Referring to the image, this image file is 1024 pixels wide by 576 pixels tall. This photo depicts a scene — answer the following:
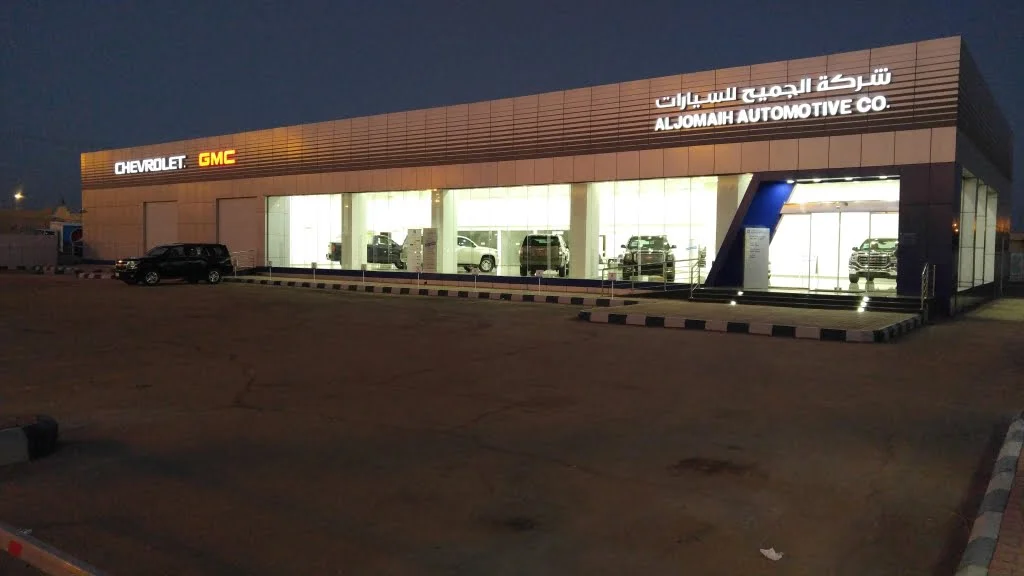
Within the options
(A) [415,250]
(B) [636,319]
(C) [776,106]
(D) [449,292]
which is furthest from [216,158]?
(B) [636,319]

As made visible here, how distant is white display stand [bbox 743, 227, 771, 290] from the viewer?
22.3 m

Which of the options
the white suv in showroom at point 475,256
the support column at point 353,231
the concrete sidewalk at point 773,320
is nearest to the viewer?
the concrete sidewalk at point 773,320

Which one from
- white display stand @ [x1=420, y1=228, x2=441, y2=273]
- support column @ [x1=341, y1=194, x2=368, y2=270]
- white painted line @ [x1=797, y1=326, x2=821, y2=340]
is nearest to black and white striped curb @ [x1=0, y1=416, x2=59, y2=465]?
white painted line @ [x1=797, y1=326, x2=821, y2=340]

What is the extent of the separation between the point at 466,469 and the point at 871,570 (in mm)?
2913

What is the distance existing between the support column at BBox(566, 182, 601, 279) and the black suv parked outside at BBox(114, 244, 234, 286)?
1427cm

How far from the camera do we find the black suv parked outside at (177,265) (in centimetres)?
2870

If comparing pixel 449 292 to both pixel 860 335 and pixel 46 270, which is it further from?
pixel 46 270

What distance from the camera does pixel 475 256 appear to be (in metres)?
30.0

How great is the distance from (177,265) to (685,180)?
18869mm

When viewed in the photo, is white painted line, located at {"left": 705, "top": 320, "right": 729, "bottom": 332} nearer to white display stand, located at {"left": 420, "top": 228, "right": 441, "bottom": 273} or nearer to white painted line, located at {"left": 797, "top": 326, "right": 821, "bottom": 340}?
white painted line, located at {"left": 797, "top": 326, "right": 821, "bottom": 340}

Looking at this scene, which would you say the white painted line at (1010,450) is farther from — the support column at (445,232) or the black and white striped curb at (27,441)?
the support column at (445,232)

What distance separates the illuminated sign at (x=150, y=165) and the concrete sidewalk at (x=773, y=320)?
2917 centimetres

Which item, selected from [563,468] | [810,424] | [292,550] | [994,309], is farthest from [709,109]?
[292,550]

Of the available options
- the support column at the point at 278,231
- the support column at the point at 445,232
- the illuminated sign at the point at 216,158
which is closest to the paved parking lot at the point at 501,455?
the support column at the point at 445,232
